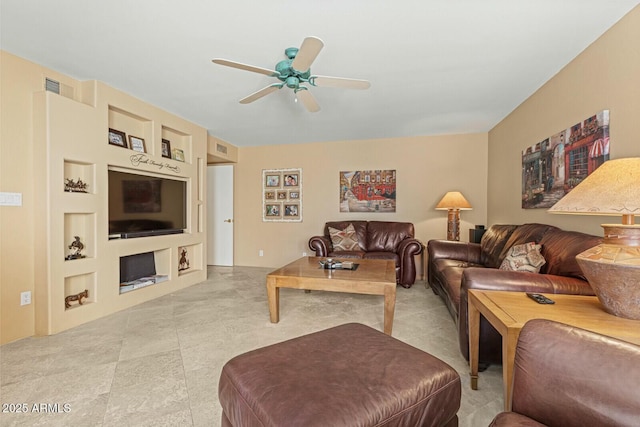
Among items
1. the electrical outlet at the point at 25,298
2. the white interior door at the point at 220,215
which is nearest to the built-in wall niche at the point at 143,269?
the electrical outlet at the point at 25,298

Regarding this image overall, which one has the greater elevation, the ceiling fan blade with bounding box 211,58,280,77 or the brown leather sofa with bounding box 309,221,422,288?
the ceiling fan blade with bounding box 211,58,280,77

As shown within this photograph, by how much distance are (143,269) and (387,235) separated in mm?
3411

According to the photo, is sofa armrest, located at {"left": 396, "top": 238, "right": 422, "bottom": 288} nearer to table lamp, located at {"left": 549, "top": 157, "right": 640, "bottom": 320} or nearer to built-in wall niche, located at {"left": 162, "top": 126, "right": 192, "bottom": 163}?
table lamp, located at {"left": 549, "top": 157, "right": 640, "bottom": 320}

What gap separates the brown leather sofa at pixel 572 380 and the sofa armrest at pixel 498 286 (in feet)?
2.61

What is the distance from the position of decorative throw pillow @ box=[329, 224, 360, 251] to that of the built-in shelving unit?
221cm

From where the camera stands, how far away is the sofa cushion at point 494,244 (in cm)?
281

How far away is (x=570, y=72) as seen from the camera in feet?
7.57

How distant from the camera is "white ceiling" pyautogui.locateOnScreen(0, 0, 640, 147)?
5.67ft

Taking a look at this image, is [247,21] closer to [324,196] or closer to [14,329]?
[14,329]

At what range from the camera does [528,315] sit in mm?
1235

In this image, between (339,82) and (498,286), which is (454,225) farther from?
(339,82)

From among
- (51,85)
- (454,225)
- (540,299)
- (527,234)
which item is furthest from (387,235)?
(51,85)

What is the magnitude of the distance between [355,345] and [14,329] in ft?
9.45

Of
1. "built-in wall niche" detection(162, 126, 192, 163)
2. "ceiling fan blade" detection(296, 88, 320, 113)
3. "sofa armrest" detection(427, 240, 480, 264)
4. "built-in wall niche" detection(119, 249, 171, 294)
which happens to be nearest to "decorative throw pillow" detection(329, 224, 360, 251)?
"sofa armrest" detection(427, 240, 480, 264)
